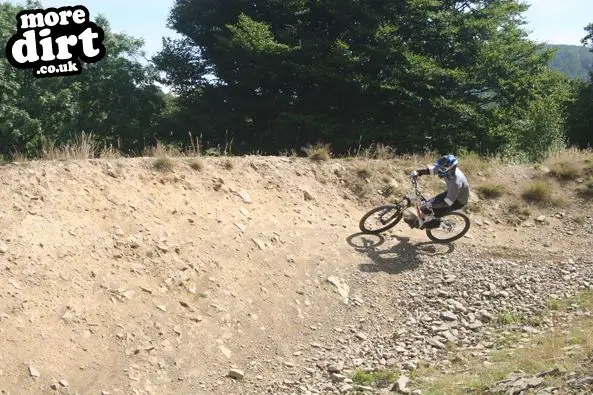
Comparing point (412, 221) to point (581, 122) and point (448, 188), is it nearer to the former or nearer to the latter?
point (448, 188)

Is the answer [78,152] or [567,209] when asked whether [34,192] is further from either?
[567,209]

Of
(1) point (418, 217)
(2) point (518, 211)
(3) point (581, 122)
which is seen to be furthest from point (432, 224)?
(3) point (581, 122)

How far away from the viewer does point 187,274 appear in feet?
31.2

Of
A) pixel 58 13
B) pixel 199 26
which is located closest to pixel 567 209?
pixel 58 13

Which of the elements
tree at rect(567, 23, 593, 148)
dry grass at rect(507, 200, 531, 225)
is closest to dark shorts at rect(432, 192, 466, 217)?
dry grass at rect(507, 200, 531, 225)

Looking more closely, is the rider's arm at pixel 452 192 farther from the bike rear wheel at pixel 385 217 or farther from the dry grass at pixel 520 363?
the dry grass at pixel 520 363

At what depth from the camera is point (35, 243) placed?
28.2 feet

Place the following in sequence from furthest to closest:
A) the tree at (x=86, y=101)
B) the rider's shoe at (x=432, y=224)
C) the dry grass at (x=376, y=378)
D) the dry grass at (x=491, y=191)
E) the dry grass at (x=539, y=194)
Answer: the tree at (x=86, y=101), the dry grass at (x=491, y=191), the dry grass at (x=539, y=194), the rider's shoe at (x=432, y=224), the dry grass at (x=376, y=378)

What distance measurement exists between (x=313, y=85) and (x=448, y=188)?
17195 millimetres

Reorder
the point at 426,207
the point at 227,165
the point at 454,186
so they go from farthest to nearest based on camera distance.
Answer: the point at 227,165, the point at 426,207, the point at 454,186

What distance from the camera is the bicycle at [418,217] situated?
11.8 metres

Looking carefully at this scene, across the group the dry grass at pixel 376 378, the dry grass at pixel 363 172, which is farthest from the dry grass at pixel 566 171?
the dry grass at pixel 376 378

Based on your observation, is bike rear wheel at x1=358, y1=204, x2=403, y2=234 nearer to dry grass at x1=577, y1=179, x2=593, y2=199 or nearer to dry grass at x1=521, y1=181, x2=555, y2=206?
dry grass at x1=521, y1=181, x2=555, y2=206

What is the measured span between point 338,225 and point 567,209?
6.99 m
